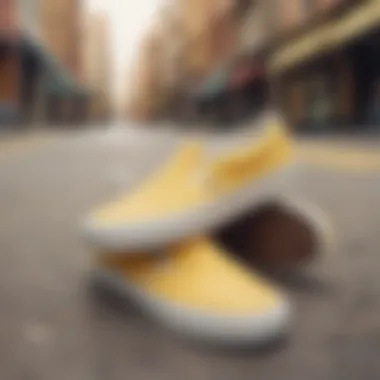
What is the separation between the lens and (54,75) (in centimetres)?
49

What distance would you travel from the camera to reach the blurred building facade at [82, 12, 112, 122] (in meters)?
0.43

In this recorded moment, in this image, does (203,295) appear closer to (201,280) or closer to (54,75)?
(201,280)

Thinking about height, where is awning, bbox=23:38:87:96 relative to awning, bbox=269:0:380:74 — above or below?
below

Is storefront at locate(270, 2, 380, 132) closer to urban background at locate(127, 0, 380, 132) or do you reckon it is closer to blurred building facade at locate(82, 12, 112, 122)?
urban background at locate(127, 0, 380, 132)

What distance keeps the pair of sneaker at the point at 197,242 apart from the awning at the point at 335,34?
0.27 feet

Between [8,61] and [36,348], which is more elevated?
[8,61]

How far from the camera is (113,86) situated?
46cm

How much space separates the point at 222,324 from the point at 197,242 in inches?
2.1

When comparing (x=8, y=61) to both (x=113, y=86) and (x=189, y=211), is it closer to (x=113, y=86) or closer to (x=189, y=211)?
(x=113, y=86)

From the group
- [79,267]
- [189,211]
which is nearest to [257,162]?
[189,211]

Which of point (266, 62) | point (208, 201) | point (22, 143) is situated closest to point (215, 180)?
point (208, 201)

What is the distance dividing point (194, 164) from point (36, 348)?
13 cm

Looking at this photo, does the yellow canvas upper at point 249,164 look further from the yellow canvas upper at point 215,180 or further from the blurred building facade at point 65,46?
the blurred building facade at point 65,46

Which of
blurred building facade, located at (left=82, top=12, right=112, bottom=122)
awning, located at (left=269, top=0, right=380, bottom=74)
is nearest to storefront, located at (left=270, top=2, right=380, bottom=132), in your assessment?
awning, located at (left=269, top=0, right=380, bottom=74)
